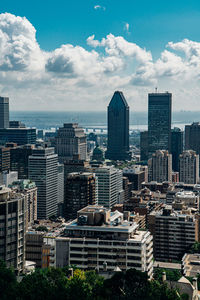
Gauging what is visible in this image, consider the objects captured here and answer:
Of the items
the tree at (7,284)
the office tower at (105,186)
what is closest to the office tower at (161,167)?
the office tower at (105,186)

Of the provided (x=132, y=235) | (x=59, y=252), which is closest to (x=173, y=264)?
(x=132, y=235)

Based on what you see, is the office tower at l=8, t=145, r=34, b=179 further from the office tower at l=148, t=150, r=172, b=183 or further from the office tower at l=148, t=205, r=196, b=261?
the office tower at l=148, t=205, r=196, b=261

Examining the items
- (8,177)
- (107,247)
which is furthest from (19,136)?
(107,247)

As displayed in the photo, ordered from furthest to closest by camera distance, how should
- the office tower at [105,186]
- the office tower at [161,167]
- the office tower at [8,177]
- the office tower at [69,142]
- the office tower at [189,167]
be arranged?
the office tower at [69,142]
the office tower at [161,167]
the office tower at [189,167]
the office tower at [8,177]
the office tower at [105,186]

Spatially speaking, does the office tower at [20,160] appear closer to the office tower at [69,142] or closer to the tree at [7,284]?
the office tower at [69,142]

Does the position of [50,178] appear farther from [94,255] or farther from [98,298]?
[98,298]

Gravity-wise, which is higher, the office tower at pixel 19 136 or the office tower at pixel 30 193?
the office tower at pixel 19 136
